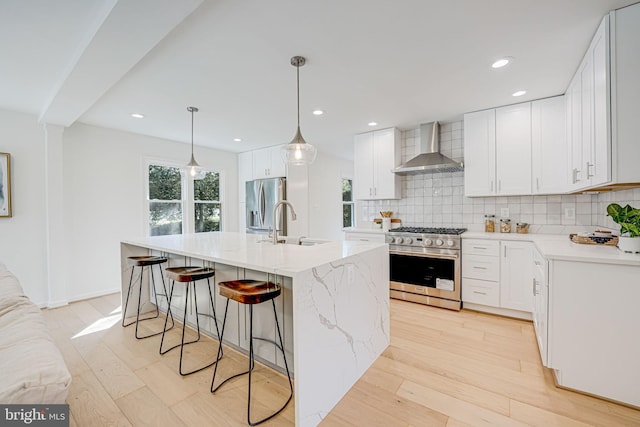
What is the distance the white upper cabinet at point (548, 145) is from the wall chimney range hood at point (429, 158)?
773 millimetres

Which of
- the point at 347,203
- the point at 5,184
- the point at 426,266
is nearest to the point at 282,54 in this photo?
the point at 426,266

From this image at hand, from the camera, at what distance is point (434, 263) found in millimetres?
3393

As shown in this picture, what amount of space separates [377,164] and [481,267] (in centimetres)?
197

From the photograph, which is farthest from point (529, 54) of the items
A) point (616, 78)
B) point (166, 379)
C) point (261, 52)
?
point (166, 379)

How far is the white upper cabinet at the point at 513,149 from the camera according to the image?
3.11m

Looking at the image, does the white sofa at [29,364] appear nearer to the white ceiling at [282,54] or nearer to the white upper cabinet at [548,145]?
the white ceiling at [282,54]

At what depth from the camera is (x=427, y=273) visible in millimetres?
3451

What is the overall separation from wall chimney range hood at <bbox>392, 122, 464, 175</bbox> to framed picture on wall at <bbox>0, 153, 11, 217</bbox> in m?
4.81

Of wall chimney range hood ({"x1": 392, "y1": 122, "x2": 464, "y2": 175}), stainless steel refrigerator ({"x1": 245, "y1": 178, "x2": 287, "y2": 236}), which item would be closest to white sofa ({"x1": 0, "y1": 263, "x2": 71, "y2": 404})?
wall chimney range hood ({"x1": 392, "y1": 122, "x2": 464, "y2": 175})

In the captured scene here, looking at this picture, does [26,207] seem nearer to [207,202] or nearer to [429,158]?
[207,202]

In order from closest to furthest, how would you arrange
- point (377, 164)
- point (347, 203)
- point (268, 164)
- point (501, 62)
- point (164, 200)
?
point (501, 62) < point (377, 164) < point (164, 200) < point (268, 164) < point (347, 203)

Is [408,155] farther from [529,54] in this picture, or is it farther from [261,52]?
[261,52]

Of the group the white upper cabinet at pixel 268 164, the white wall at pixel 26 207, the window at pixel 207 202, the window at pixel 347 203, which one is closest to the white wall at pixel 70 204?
the white wall at pixel 26 207

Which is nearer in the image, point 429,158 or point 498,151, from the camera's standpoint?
point 498,151
